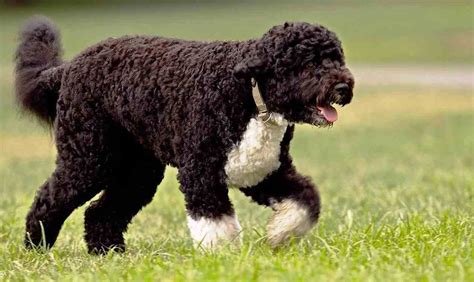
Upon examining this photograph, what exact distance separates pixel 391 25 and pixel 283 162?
34221 mm

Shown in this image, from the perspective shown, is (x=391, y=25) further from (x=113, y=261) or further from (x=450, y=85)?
(x=113, y=261)

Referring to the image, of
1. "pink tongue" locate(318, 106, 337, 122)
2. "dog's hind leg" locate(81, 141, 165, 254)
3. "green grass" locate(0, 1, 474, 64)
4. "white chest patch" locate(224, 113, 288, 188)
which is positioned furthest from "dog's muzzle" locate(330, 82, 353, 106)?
"green grass" locate(0, 1, 474, 64)

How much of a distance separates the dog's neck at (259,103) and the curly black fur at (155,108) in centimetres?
4

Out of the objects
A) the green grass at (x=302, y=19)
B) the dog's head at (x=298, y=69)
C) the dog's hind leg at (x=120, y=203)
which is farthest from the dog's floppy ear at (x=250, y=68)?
the green grass at (x=302, y=19)

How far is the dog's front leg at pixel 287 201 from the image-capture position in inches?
269

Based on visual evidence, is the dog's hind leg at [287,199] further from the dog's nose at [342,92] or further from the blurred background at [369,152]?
the dog's nose at [342,92]

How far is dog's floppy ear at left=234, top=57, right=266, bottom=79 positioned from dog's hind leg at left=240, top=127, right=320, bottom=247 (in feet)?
1.70

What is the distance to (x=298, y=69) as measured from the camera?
659cm

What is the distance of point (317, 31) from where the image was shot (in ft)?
21.5

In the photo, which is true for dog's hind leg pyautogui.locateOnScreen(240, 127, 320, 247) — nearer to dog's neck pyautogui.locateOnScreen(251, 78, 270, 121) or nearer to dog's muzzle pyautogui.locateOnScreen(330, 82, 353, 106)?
dog's neck pyautogui.locateOnScreen(251, 78, 270, 121)

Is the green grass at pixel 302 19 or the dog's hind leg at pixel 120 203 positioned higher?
the dog's hind leg at pixel 120 203

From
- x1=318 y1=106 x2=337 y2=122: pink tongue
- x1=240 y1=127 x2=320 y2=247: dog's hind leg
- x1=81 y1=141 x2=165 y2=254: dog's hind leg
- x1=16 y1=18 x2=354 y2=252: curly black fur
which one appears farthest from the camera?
x1=81 y1=141 x2=165 y2=254: dog's hind leg

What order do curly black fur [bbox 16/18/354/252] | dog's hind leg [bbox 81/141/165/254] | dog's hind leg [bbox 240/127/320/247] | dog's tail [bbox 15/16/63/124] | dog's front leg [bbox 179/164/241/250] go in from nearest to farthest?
curly black fur [bbox 16/18/354/252]
dog's front leg [bbox 179/164/241/250]
dog's hind leg [bbox 240/127/320/247]
dog's hind leg [bbox 81/141/165/254]
dog's tail [bbox 15/16/63/124]

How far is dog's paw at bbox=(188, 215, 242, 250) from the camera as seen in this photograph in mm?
6648
